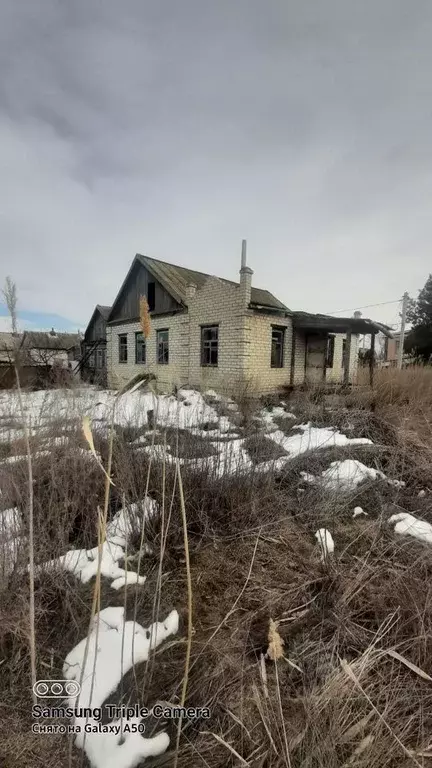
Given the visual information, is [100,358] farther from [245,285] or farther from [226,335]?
[245,285]

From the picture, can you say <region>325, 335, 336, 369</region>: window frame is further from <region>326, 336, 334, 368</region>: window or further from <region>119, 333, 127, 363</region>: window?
<region>119, 333, 127, 363</region>: window

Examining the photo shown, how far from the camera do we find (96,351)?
18062mm

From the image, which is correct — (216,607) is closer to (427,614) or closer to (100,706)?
(100,706)

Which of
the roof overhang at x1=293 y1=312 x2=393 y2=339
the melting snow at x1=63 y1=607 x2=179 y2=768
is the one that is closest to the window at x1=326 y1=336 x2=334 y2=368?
the roof overhang at x1=293 y1=312 x2=393 y2=339

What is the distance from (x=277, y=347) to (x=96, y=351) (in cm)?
1145

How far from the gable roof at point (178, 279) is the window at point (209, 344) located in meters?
1.66

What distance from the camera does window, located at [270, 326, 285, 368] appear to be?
35.4 feet

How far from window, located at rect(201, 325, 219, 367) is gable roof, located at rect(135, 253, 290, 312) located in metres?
1.66

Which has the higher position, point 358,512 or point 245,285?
point 245,285

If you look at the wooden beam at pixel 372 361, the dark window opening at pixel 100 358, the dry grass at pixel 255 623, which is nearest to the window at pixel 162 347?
the dark window opening at pixel 100 358

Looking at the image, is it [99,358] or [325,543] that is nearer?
[325,543]

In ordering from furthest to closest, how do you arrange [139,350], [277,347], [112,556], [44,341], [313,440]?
[44,341] < [139,350] < [277,347] < [313,440] < [112,556]

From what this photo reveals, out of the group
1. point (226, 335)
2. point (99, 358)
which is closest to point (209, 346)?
point (226, 335)

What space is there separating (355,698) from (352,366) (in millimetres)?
14357
